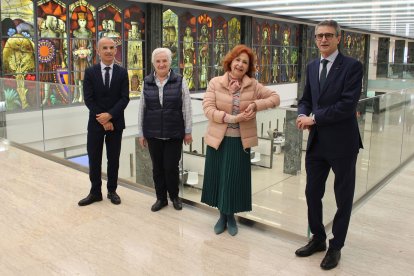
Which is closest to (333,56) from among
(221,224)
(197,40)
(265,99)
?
(265,99)

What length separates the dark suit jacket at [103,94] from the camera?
3857 mm

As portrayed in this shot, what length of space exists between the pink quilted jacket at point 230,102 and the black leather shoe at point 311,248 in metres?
0.87

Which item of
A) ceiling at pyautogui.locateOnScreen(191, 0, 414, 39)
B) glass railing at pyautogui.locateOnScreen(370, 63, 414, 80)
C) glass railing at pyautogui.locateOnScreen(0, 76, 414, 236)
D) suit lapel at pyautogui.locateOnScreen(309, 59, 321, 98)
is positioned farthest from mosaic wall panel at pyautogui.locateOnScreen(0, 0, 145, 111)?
glass railing at pyautogui.locateOnScreen(370, 63, 414, 80)

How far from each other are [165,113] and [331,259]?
1.80m

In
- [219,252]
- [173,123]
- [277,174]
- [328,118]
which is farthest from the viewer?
[277,174]

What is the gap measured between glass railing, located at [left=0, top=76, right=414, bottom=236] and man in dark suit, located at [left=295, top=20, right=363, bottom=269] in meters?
0.30

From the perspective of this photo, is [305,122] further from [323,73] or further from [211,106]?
[211,106]

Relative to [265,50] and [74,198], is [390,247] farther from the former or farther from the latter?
[265,50]

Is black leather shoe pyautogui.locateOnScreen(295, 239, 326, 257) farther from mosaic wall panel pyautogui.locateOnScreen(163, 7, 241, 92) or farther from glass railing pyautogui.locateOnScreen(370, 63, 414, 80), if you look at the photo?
glass railing pyautogui.locateOnScreen(370, 63, 414, 80)

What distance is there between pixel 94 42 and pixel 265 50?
10.0m

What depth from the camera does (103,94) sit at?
3.89 metres

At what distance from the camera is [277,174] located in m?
5.44

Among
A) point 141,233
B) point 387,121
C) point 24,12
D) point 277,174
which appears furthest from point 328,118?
point 24,12

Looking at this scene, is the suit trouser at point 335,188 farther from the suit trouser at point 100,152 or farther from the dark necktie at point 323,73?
the suit trouser at point 100,152
